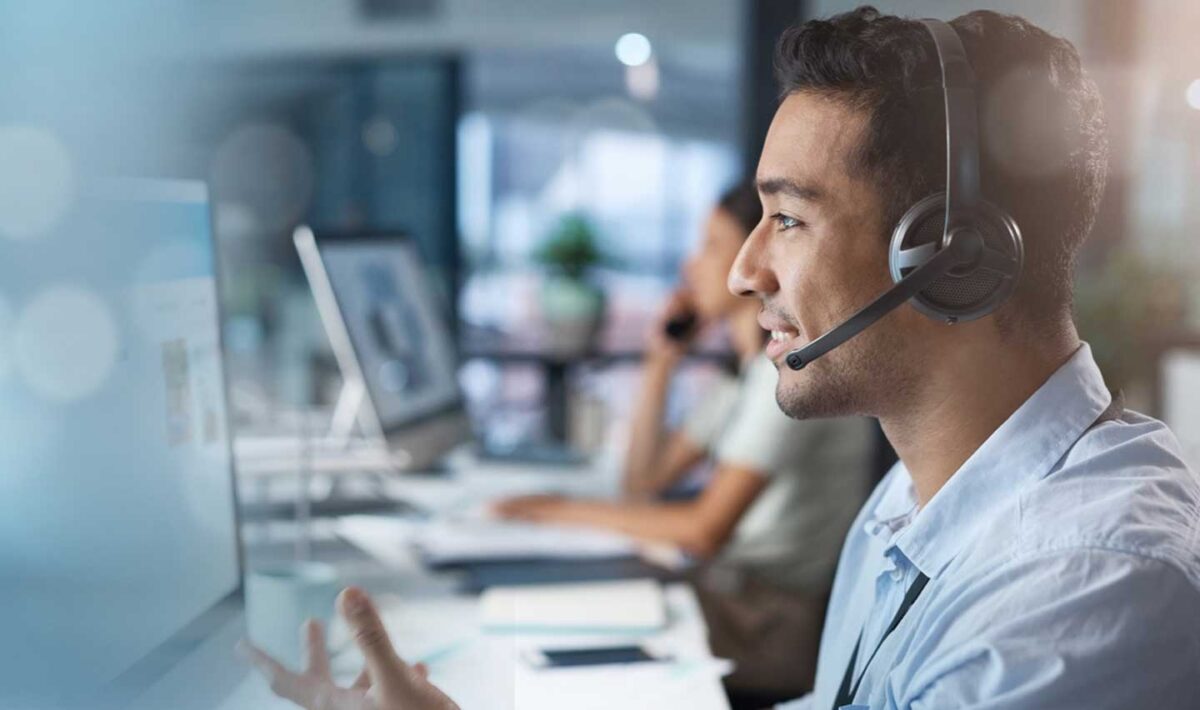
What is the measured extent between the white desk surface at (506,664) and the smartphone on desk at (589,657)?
0.4 inches

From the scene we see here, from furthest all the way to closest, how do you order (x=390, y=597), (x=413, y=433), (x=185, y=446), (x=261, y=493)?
(x=413, y=433) → (x=261, y=493) → (x=390, y=597) → (x=185, y=446)

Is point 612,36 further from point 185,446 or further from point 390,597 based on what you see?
point 185,446

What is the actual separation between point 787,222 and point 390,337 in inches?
45.3

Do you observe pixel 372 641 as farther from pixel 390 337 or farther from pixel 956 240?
pixel 390 337

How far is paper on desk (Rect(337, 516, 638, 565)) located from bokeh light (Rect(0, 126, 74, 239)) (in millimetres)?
714

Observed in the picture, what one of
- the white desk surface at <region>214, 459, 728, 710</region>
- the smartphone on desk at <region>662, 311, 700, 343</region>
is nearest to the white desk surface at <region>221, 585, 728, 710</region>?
the white desk surface at <region>214, 459, 728, 710</region>

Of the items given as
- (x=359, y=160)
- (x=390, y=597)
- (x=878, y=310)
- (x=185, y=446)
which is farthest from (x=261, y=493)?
(x=359, y=160)

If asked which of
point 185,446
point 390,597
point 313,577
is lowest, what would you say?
point 390,597

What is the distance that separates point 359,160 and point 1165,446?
15.8 ft

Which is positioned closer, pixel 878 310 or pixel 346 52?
pixel 878 310

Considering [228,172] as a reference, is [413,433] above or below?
below

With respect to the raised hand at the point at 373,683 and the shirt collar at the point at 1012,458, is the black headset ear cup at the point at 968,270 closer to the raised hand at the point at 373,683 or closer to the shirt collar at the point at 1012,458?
the shirt collar at the point at 1012,458

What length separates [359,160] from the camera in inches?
207

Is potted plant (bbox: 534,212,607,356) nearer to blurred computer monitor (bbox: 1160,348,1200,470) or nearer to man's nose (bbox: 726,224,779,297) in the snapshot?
blurred computer monitor (bbox: 1160,348,1200,470)
